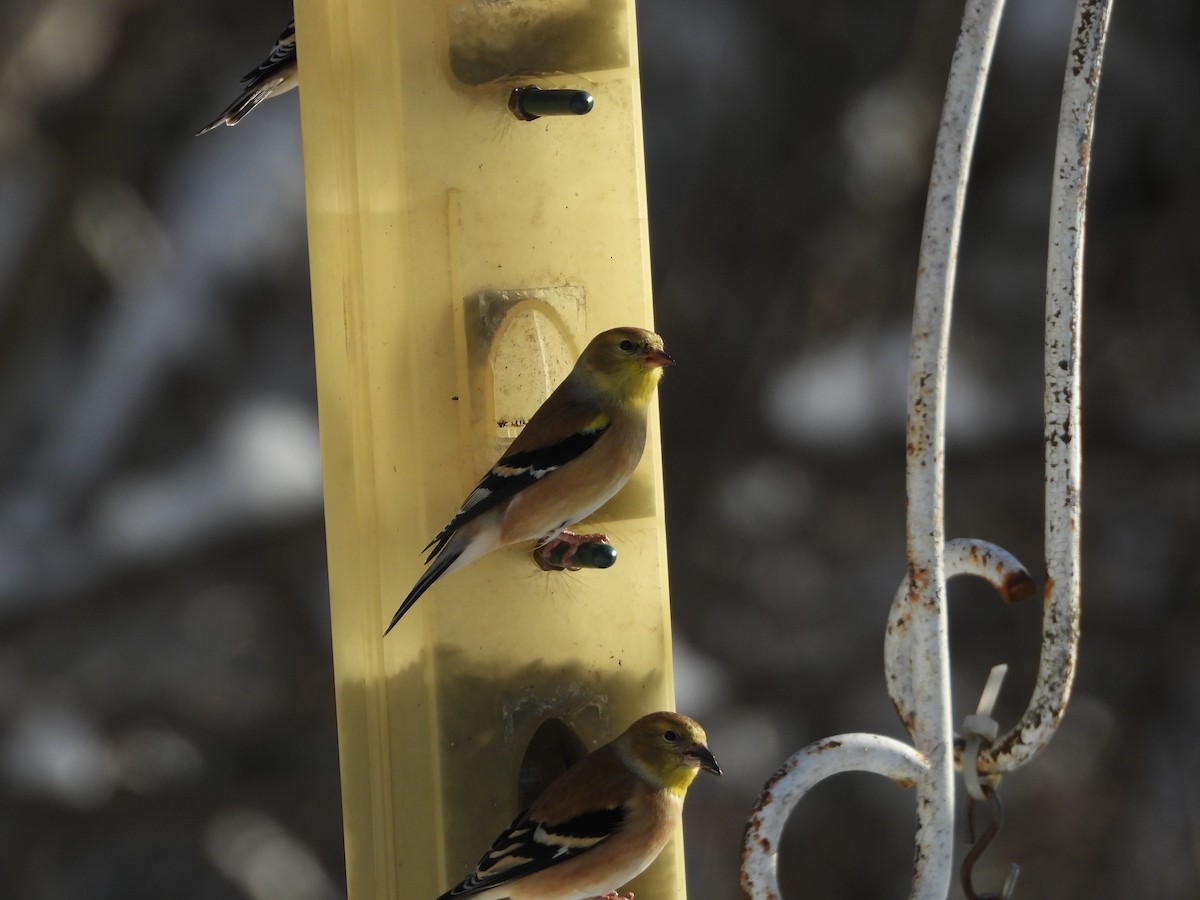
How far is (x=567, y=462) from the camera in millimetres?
2391

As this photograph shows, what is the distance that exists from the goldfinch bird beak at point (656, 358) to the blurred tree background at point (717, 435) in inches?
95.6

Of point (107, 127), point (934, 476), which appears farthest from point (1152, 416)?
point (934, 476)

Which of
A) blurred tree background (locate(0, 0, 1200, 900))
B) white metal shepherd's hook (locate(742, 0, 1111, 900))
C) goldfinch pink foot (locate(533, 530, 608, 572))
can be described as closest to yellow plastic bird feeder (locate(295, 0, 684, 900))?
goldfinch pink foot (locate(533, 530, 608, 572))

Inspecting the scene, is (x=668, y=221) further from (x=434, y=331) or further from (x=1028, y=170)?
(x=434, y=331)

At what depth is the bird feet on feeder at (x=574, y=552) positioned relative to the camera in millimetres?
2389

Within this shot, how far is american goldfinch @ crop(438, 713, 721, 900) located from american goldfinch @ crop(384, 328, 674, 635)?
0.29 m

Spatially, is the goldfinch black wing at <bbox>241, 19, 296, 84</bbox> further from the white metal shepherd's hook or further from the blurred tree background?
the blurred tree background

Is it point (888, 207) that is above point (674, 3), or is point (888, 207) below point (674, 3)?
below

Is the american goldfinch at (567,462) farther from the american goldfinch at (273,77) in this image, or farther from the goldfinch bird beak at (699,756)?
the american goldfinch at (273,77)

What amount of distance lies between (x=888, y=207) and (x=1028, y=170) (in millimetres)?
514

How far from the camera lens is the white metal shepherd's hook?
169 cm

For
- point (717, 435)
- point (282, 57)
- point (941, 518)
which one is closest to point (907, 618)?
point (941, 518)

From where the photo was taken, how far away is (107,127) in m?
4.79

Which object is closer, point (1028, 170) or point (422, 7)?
point (422, 7)
